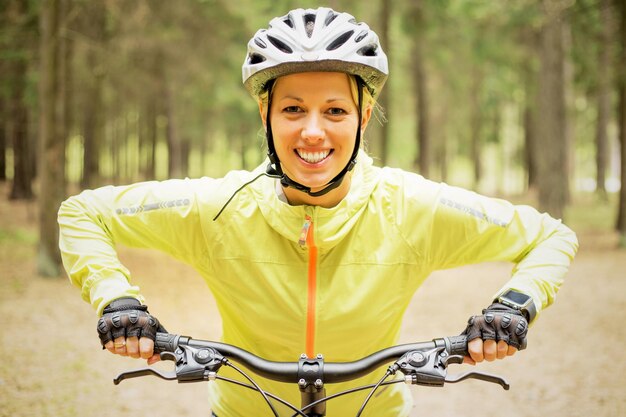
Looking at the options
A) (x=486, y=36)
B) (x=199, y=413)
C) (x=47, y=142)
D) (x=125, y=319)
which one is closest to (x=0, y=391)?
(x=199, y=413)

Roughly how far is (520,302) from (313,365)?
0.79m

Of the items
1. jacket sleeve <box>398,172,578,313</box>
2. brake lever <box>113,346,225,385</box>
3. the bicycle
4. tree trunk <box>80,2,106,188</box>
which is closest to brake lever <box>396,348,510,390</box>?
the bicycle

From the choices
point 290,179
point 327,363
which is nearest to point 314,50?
point 290,179

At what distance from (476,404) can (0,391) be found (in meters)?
5.00

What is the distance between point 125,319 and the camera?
2.35m

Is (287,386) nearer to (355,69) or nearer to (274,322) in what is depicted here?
(274,322)

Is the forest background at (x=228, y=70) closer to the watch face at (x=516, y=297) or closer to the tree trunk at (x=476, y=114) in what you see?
the tree trunk at (x=476, y=114)

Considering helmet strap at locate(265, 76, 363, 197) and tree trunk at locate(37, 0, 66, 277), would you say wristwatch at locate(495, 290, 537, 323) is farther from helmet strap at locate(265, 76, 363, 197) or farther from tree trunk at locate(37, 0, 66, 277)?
→ tree trunk at locate(37, 0, 66, 277)

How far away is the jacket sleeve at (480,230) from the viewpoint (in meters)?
2.81

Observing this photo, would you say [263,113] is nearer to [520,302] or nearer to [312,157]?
[312,157]

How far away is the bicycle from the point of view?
2365 mm

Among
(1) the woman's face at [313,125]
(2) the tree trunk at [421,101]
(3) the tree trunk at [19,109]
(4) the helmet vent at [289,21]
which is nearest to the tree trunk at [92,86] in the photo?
(3) the tree trunk at [19,109]

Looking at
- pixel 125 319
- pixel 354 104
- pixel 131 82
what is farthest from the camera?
pixel 131 82

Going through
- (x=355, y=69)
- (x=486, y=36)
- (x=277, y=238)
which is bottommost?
(x=277, y=238)
